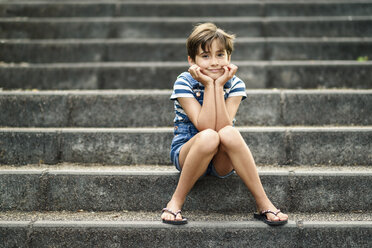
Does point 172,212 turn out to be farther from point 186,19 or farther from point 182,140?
point 186,19

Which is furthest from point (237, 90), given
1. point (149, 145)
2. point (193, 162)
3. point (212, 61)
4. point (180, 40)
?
point (180, 40)

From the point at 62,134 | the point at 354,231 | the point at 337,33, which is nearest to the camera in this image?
the point at 354,231

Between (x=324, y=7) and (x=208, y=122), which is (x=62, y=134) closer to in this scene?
(x=208, y=122)

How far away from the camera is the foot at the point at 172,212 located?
2.54 meters

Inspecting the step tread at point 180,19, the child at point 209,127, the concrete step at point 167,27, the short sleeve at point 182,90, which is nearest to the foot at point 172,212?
the child at point 209,127

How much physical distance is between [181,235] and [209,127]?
2.30 ft

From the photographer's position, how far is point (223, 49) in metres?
2.75

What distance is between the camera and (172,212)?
2.57 m

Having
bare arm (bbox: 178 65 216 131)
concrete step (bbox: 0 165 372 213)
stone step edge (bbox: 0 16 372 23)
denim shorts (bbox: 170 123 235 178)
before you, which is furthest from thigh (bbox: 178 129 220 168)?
stone step edge (bbox: 0 16 372 23)

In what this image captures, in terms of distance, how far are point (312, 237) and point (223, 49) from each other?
4.34 ft

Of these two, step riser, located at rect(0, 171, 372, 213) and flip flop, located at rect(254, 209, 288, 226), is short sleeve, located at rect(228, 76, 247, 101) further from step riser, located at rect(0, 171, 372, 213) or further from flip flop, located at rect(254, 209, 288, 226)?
flip flop, located at rect(254, 209, 288, 226)

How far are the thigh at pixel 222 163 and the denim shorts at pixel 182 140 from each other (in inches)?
1.5

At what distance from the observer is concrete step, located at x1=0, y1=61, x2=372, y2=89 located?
4.13m

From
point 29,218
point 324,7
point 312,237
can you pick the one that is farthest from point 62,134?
point 324,7
